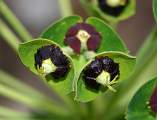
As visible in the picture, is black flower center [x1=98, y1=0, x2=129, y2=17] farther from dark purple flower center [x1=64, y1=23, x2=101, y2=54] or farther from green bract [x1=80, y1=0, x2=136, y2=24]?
dark purple flower center [x1=64, y1=23, x2=101, y2=54]

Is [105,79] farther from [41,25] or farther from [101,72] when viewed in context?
[41,25]

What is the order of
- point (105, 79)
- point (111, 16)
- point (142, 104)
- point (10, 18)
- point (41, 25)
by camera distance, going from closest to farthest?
1. point (105, 79)
2. point (142, 104)
3. point (10, 18)
4. point (111, 16)
5. point (41, 25)

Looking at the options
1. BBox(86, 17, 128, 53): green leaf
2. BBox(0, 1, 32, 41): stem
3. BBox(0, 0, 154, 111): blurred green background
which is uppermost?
BBox(0, 0, 154, 111): blurred green background

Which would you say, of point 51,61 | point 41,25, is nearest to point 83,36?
point 51,61

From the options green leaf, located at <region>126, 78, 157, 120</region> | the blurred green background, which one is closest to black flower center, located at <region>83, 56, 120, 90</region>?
green leaf, located at <region>126, 78, 157, 120</region>

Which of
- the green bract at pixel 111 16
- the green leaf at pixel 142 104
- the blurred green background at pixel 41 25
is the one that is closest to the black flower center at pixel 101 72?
the green leaf at pixel 142 104

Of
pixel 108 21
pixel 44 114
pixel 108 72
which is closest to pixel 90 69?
pixel 108 72
